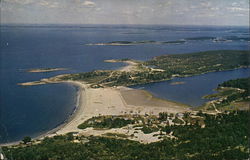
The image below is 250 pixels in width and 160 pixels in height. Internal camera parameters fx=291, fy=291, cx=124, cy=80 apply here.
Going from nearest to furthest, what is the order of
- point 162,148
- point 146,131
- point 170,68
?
point 162,148, point 146,131, point 170,68

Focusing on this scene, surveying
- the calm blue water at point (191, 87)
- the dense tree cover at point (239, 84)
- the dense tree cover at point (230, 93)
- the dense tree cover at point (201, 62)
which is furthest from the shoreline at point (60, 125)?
the dense tree cover at point (201, 62)

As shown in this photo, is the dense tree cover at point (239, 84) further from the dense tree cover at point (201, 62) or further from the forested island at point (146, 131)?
the dense tree cover at point (201, 62)

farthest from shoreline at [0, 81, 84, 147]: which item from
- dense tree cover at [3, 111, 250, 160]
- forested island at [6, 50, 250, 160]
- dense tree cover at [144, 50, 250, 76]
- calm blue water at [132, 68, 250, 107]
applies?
dense tree cover at [144, 50, 250, 76]

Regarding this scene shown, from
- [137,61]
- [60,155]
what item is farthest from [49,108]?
[137,61]

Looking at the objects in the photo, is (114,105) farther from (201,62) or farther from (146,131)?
(201,62)

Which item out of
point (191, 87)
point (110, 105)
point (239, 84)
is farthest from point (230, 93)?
point (110, 105)
